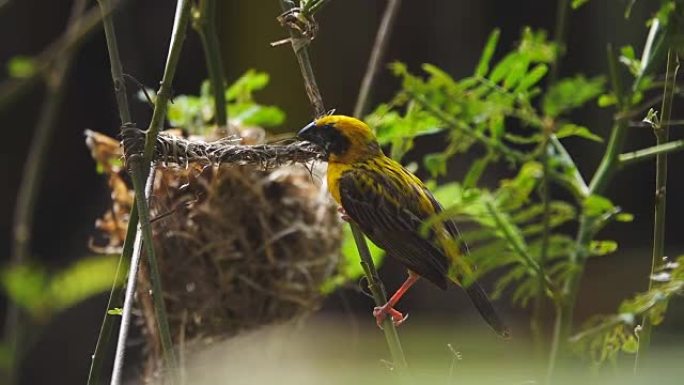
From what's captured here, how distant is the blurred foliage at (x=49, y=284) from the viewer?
0.94 meters

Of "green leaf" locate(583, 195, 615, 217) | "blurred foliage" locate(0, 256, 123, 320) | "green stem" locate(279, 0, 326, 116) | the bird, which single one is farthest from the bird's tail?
"blurred foliage" locate(0, 256, 123, 320)

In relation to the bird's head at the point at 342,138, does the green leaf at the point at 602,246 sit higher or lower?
lower

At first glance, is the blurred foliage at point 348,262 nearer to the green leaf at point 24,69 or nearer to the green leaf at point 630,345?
the green leaf at point 630,345

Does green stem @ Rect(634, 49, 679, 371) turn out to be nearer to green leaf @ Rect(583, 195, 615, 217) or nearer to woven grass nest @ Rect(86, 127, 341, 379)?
green leaf @ Rect(583, 195, 615, 217)

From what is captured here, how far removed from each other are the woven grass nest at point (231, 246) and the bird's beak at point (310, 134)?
1.18ft

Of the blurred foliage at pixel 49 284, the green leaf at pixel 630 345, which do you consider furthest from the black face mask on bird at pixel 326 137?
the blurred foliage at pixel 49 284

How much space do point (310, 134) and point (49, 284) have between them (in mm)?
947

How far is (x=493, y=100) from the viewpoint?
→ 1883 mm

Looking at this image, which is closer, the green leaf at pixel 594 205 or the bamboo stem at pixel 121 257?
the bamboo stem at pixel 121 257

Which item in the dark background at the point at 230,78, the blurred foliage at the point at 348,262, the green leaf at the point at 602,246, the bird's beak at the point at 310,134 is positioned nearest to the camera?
the green leaf at the point at 602,246

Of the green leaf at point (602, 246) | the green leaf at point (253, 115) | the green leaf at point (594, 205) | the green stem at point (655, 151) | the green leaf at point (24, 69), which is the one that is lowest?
the green leaf at point (602, 246)

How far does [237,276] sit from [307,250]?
0.17 m

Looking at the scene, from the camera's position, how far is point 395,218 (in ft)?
6.70

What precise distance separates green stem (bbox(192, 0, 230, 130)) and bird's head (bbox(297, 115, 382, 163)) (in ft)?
1.00
